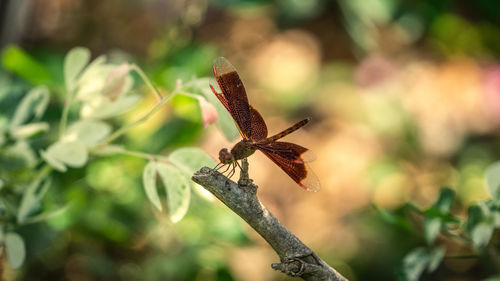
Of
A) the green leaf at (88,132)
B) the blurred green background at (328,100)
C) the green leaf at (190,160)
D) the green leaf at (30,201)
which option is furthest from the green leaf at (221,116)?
the blurred green background at (328,100)

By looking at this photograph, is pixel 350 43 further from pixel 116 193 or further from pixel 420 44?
pixel 116 193

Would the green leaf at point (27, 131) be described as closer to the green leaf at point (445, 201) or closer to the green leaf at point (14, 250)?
the green leaf at point (14, 250)

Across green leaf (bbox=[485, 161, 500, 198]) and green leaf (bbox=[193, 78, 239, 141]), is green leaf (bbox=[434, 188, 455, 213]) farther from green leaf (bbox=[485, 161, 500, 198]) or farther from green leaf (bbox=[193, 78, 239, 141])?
green leaf (bbox=[193, 78, 239, 141])

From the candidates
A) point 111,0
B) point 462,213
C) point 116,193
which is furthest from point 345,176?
point 111,0

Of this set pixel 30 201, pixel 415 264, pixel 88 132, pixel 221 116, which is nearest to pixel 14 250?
pixel 30 201

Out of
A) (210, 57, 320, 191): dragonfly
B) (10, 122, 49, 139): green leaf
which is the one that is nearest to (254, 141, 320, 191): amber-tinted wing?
(210, 57, 320, 191): dragonfly

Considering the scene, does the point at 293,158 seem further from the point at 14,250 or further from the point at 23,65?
the point at 23,65
